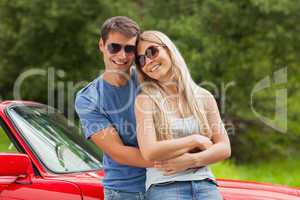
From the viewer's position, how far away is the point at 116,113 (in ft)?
11.8

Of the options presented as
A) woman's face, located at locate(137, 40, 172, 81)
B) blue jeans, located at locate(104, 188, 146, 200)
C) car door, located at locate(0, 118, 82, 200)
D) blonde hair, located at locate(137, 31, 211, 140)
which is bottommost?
car door, located at locate(0, 118, 82, 200)

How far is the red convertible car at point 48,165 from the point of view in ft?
13.3

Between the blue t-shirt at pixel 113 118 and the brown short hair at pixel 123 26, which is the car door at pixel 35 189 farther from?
the brown short hair at pixel 123 26

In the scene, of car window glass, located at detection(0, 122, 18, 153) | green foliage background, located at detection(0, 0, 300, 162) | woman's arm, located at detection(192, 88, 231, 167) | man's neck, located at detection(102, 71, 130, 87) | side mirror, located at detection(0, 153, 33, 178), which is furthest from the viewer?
green foliage background, located at detection(0, 0, 300, 162)

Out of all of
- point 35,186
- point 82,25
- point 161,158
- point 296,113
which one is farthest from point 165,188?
point 296,113

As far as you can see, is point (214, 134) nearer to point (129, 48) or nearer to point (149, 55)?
point (149, 55)

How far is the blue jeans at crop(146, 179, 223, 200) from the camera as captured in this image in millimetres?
3289

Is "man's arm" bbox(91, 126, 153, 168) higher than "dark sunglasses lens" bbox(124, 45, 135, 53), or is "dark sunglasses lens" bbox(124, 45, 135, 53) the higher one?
"dark sunglasses lens" bbox(124, 45, 135, 53)

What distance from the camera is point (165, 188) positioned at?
331 cm

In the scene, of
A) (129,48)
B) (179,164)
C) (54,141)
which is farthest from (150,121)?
(54,141)

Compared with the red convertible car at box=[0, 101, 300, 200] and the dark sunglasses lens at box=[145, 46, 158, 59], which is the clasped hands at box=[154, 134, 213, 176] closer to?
the dark sunglasses lens at box=[145, 46, 158, 59]

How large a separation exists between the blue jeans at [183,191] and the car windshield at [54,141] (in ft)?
3.95

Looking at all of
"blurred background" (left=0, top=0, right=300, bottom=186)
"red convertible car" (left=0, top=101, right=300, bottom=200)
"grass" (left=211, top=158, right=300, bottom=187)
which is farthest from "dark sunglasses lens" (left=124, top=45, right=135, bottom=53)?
"blurred background" (left=0, top=0, right=300, bottom=186)

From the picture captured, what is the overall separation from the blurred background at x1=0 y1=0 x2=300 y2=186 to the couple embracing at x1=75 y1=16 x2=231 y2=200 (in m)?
11.4
